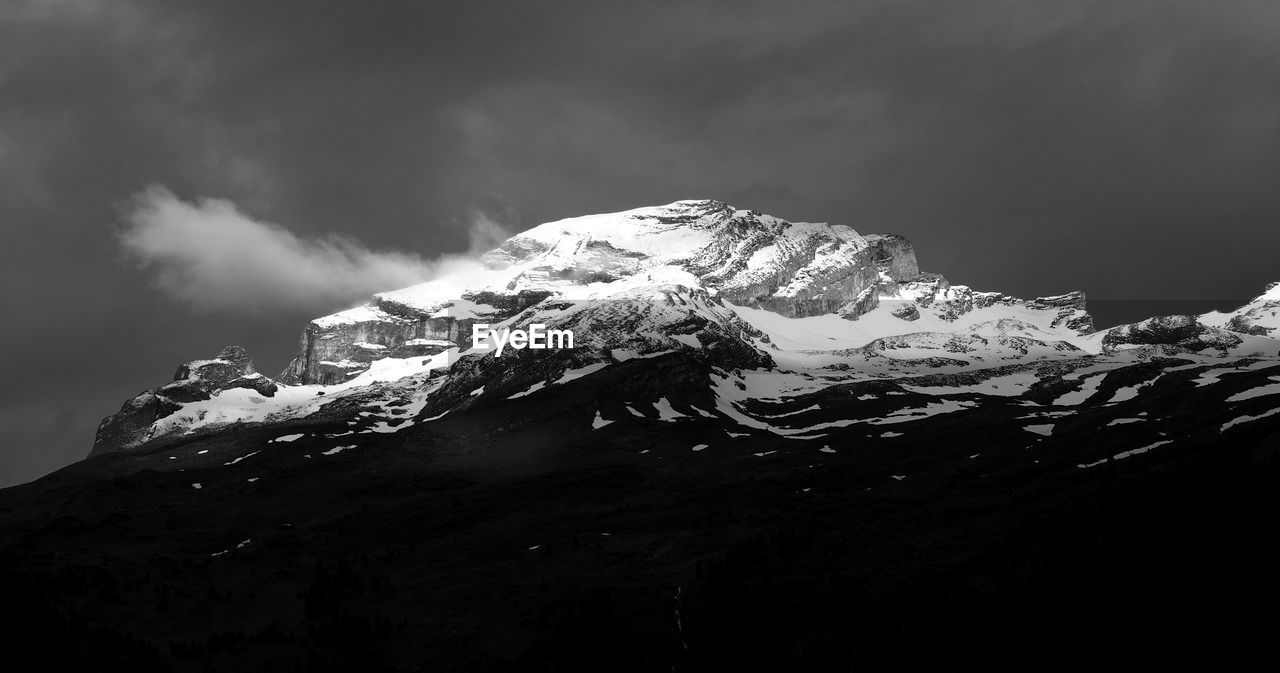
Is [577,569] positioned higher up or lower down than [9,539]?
lower down

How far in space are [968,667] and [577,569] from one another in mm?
47786

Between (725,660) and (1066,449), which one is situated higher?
(1066,449)

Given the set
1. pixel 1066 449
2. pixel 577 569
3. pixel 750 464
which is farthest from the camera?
pixel 750 464

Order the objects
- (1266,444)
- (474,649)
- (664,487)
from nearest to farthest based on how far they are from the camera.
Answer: (474,649) < (1266,444) < (664,487)

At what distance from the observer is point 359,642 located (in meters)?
82.8

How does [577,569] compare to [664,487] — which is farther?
[664,487]

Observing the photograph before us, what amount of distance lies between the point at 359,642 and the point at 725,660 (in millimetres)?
28958

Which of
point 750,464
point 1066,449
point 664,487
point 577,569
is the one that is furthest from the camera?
point 750,464

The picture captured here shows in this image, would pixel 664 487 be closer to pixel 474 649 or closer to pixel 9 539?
pixel 474 649

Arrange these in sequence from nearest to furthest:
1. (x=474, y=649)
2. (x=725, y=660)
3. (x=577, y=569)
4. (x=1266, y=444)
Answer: (x=725, y=660)
(x=474, y=649)
(x=1266, y=444)
(x=577, y=569)

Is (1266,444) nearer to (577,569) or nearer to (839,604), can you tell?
(839,604)

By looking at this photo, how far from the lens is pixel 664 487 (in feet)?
506

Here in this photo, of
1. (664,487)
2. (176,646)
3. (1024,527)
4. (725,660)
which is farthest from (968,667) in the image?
(664,487)

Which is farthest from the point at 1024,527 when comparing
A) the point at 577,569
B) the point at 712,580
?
the point at 577,569
